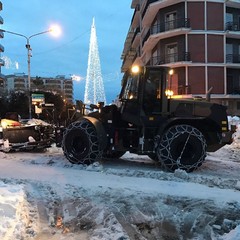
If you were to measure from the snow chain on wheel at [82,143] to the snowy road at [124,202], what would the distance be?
29 cm

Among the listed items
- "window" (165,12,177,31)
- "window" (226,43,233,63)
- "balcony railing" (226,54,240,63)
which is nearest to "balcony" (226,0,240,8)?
"window" (226,43,233,63)

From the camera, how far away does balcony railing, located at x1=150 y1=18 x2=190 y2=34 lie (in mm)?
41375

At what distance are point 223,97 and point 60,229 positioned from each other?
37.8 metres

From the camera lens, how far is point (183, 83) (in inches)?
1628

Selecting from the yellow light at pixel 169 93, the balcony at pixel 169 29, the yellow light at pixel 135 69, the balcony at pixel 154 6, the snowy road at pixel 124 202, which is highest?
the balcony at pixel 154 6

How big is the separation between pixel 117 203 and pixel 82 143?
4.42 meters

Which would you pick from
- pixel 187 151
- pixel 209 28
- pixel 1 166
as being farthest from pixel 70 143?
pixel 209 28

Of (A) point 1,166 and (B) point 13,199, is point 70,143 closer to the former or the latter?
(A) point 1,166

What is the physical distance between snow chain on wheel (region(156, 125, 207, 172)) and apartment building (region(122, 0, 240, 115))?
29399mm

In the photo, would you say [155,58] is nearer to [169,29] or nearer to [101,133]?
[169,29]

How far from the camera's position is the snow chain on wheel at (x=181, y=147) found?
1093 centimetres

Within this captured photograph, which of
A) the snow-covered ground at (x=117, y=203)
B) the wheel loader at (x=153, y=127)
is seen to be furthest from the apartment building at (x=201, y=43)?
the snow-covered ground at (x=117, y=203)

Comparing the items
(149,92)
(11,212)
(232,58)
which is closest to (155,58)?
(232,58)

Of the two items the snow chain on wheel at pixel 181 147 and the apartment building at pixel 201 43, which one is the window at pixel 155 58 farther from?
the snow chain on wheel at pixel 181 147
